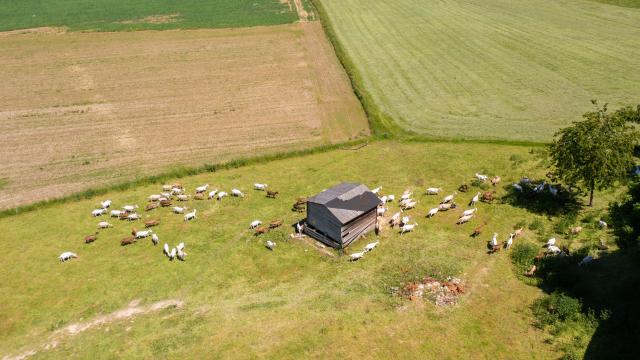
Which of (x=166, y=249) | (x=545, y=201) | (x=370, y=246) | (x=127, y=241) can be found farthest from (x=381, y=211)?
(x=127, y=241)

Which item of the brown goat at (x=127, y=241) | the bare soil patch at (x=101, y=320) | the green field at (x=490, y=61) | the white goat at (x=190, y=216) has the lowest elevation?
the bare soil patch at (x=101, y=320)

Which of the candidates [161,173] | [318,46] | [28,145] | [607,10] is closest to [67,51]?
[28,145]

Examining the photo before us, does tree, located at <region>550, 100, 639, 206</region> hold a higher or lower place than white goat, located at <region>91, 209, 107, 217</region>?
higher

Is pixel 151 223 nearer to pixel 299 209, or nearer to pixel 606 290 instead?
pixel 299 209

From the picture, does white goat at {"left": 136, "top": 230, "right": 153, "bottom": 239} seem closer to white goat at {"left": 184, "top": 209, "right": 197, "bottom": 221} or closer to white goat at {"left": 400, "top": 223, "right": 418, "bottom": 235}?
white goat at {"left": 184, "top": 209, "right": 197, "bottom": 221}

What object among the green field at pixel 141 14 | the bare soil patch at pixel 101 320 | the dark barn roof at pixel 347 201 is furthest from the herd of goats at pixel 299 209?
the green field at pixel 141 14

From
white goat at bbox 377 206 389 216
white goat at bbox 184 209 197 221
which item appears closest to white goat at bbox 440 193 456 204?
white goat at bbox 377 206 389 216

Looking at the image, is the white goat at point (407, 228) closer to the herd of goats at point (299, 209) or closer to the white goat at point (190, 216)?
the herd of goats at point (299, 209)
